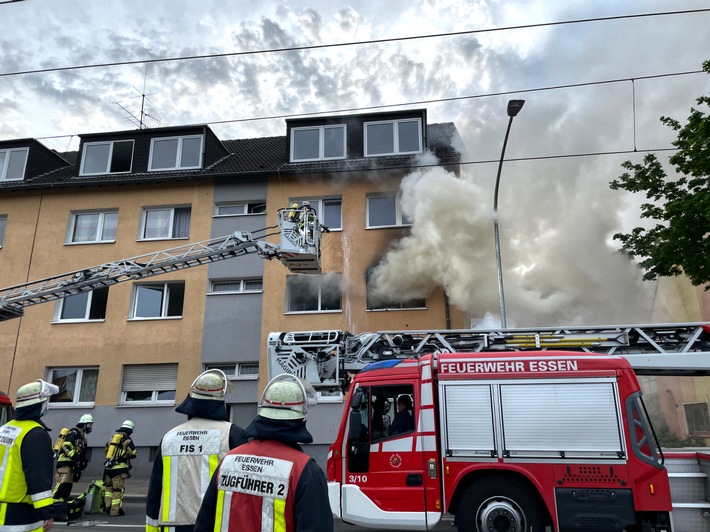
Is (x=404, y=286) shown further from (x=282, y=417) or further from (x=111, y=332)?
(x=282, y=417)

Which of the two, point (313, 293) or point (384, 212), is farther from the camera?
point (384, 212)

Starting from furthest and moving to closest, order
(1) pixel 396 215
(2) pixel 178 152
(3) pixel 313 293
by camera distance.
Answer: (2) pixel 178 152, (1) pixel 396 215, (3) pixel 313 293

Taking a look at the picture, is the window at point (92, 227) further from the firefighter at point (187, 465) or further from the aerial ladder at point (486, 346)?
the firefighter at point (187, 465)

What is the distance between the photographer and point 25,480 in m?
3.74

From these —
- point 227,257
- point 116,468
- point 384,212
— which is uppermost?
point 384,212

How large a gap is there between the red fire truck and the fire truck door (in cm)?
1

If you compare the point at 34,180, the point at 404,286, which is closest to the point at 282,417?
the point at 404,286

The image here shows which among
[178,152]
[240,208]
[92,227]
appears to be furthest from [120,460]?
[178,152]

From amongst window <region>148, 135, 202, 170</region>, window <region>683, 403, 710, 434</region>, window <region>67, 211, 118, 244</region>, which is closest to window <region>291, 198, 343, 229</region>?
window <region>148, 135, 202, 170</region>

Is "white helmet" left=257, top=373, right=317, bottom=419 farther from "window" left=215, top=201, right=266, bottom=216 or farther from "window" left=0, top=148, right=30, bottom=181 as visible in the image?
"window" left=0, top=148, right=30, bottom=181

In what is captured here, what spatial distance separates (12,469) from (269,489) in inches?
102

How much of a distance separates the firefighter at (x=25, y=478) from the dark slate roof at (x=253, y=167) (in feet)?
41.5

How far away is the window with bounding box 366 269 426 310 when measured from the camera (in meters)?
15.2

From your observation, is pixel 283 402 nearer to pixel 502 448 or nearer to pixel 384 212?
pixel 502 448
